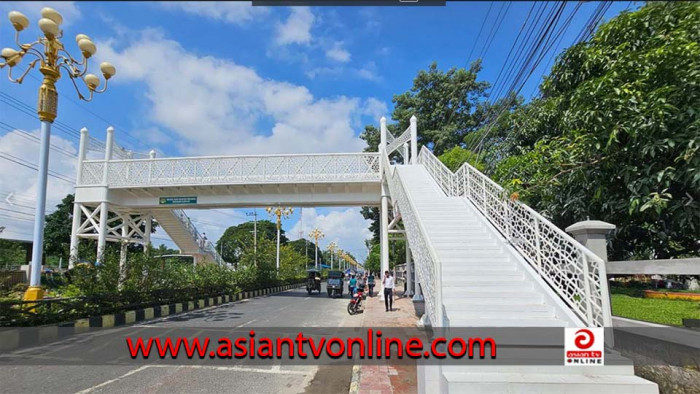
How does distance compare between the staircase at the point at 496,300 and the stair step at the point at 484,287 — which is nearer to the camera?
the staircase at the point at 496,300

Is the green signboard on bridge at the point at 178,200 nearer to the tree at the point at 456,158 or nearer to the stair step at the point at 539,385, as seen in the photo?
the tree at the point at 456,158

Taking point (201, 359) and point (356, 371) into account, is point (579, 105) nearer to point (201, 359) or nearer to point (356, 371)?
point (356, 371)

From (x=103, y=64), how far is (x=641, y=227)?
12.4 metres

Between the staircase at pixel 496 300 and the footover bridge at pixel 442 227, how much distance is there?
0.05 ft

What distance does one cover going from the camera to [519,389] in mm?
3863

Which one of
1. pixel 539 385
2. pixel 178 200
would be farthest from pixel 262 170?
pixel 539 385

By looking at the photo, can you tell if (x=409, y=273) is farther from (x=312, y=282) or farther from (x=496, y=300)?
(x=496, y=300)

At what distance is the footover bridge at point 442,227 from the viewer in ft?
14.2

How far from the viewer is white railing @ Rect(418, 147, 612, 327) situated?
502 centimetres

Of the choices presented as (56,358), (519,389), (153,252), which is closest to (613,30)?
(519,389)

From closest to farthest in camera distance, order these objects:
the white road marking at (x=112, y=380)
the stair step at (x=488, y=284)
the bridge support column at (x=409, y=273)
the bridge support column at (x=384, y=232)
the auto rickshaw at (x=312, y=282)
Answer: the white road marking at (x=112, y=380) < the stair step at (x=488, y=284) < the bridge support column at (x=384, y=232) < the bridge support column at (x=409, y=273) < the auto rickshaw at (x=312, y=282)

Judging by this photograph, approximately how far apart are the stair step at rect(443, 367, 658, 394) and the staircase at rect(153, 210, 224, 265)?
18.7m

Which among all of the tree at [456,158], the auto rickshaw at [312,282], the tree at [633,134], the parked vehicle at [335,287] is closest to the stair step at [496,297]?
the tree at [633,134]

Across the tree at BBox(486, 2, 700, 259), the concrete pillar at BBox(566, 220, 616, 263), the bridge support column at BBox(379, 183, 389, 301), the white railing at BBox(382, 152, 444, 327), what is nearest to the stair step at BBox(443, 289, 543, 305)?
the white railing at BBox(382, 152, 444, 327)
